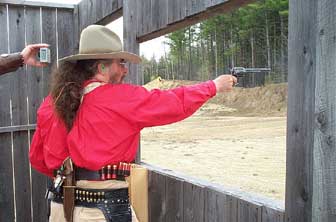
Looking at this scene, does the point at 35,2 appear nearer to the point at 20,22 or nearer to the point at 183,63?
the point at 20,22

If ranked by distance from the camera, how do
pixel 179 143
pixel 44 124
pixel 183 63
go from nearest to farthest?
1. pixel 44 124
2. pixel 183 63
3. pixel 179 143

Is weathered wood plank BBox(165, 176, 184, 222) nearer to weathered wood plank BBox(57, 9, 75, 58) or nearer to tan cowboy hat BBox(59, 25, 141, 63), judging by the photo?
tan cowboy hat BBox(59, 25, 141, 63)

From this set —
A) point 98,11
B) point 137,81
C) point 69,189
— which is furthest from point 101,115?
point 98,11

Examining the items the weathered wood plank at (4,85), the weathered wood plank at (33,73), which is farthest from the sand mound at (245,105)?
the weathered wood plank at (4,85)

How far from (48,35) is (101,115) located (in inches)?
105

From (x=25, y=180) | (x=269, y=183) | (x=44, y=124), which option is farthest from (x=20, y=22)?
(x=269, y=183)

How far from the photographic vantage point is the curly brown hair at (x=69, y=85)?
1868 millimetres

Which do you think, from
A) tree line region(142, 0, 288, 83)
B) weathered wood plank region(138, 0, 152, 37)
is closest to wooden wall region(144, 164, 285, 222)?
weathered wood plank region(138, 0, 152, 37)

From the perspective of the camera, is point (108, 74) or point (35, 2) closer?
point (108, 74)

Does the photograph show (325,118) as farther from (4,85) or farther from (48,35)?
(48,35)

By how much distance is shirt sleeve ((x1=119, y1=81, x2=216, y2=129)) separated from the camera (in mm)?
1791

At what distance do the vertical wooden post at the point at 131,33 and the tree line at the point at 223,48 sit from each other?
6.40ft

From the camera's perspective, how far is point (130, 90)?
183cm

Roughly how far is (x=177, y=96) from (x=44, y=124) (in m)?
0.66
